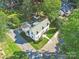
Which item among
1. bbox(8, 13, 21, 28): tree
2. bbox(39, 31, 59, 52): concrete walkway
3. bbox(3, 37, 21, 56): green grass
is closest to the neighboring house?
bbox(8, 13, 21, 28): tree

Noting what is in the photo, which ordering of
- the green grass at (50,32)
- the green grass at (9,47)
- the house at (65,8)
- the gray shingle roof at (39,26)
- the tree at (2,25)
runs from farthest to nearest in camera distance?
the house at (65,8) < the green grass at (50,32) < the gray shingle roof at (39,26) < the tree at (2,25) < the green grass at (9,47)

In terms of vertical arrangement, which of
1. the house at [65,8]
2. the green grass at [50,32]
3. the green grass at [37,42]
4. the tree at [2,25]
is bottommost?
the green grass at [37,42]

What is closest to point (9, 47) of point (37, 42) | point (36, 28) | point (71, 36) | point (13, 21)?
point (37, 42)

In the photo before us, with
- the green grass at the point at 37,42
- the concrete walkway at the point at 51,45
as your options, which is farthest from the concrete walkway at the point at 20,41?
the concrete walkway at the point at 51,45

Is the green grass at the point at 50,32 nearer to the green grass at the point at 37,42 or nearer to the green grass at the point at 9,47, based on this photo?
the green grass at the point at 37,42

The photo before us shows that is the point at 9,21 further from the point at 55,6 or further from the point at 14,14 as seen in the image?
the point at 55,6
